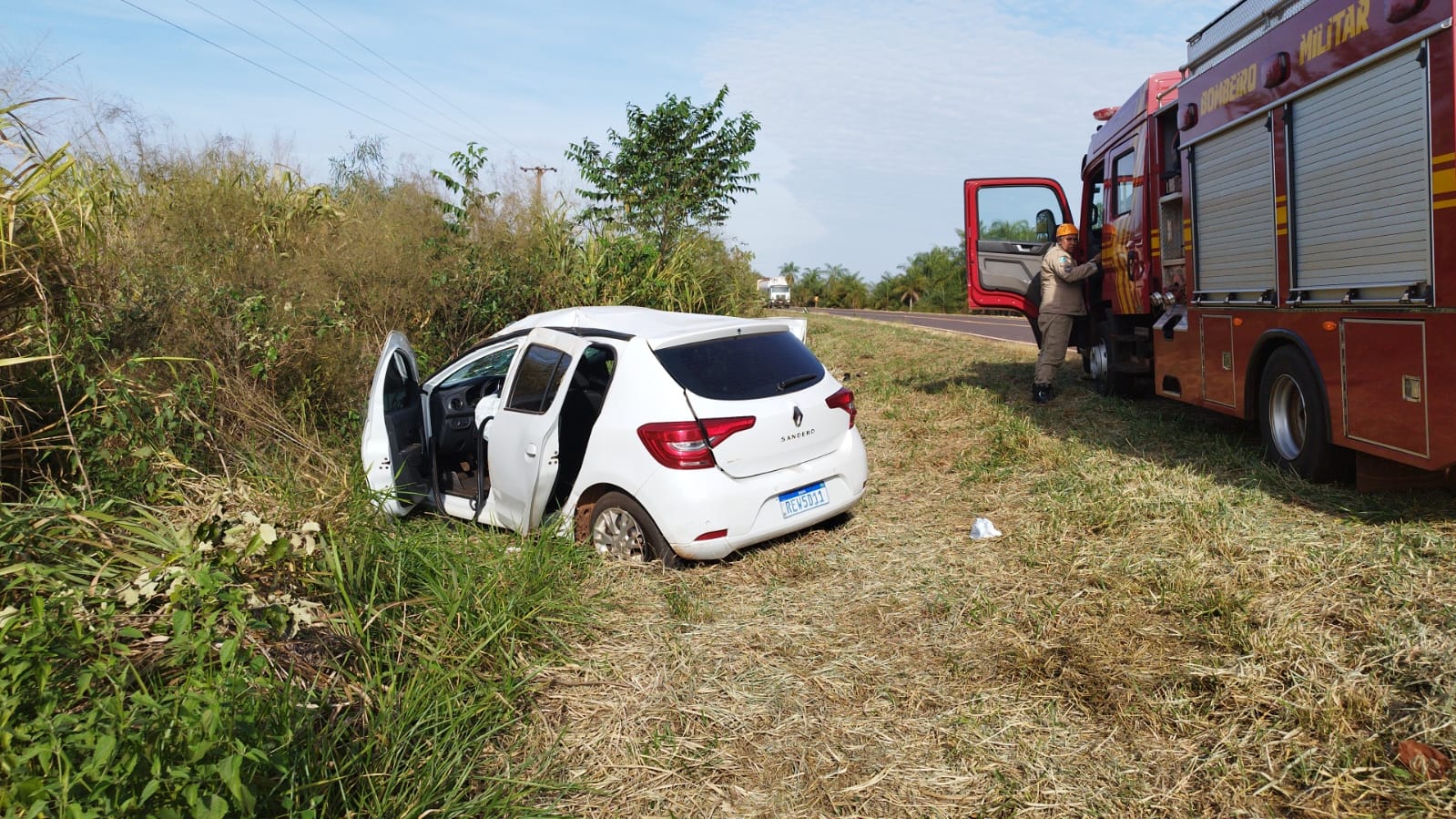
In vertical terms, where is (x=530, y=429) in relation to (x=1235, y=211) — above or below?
below

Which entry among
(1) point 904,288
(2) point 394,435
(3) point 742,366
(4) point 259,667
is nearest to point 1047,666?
(3) point 742,366

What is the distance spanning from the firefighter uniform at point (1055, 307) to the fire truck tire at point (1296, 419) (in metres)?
3.50

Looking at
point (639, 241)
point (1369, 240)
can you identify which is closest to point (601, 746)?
point (1369, 240)

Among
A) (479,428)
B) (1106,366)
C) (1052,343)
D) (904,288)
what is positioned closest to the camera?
(479,428)

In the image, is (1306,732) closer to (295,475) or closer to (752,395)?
(752,395)

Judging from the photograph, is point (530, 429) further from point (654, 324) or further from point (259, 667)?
point (259, 667)

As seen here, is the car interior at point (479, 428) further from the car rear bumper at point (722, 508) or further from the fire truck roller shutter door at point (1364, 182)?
the fire truck roller shutter door at point (1364, 182)

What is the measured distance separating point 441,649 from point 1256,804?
9.10 ft

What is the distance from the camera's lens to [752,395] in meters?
5.27

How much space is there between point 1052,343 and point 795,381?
223 inches

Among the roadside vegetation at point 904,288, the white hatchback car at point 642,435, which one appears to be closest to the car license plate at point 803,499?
the white hatchback car at point 642,435

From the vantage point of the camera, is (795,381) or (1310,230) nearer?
(795,381)

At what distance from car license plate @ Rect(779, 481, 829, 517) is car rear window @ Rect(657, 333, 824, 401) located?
1.86 ft

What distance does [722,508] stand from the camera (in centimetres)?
499
